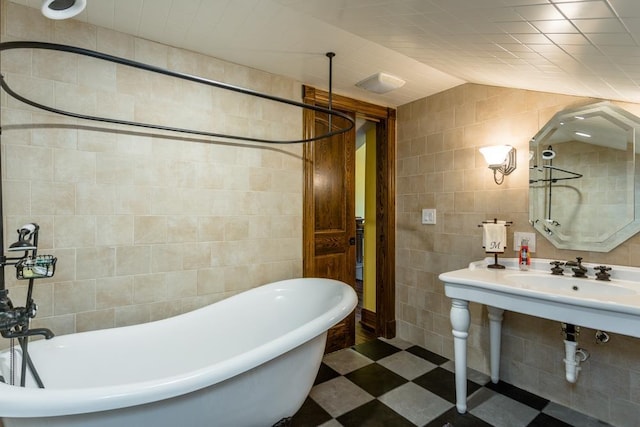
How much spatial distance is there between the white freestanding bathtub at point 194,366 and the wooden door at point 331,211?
495 millimetres

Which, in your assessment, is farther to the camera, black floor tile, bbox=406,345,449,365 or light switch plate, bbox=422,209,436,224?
light switch plate, bbox=422,209,436,224

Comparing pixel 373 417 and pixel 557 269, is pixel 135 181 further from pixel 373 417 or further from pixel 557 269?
pixel 557 269

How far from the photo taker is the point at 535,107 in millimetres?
2080

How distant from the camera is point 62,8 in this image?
3.59 feet

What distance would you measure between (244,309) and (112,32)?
1.74 m

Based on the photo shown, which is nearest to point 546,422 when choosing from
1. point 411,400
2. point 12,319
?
point 411,400

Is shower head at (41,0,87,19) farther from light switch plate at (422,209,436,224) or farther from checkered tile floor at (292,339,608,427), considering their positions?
light switch plate at (422,209,436,224)

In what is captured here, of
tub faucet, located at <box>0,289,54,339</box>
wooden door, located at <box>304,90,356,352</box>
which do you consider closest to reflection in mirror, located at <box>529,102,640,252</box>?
wooden door, located at <box>304,90,356,352</box>

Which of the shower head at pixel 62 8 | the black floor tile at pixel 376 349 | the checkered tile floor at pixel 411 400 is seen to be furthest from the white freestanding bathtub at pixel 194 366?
the shower head at pixel 62 8

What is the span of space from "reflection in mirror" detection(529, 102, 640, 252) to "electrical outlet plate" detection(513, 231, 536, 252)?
7 cm

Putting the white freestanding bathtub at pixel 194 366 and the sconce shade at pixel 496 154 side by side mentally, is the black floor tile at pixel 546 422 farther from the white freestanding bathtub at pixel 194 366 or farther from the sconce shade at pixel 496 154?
the sconce shade at pixel 496 154

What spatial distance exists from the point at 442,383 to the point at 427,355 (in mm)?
430

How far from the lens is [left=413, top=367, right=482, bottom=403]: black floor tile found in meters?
2.07

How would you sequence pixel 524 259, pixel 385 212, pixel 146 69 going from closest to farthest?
1. pixel 146 69
2. pixel 524 259
3. pixel 385 212
